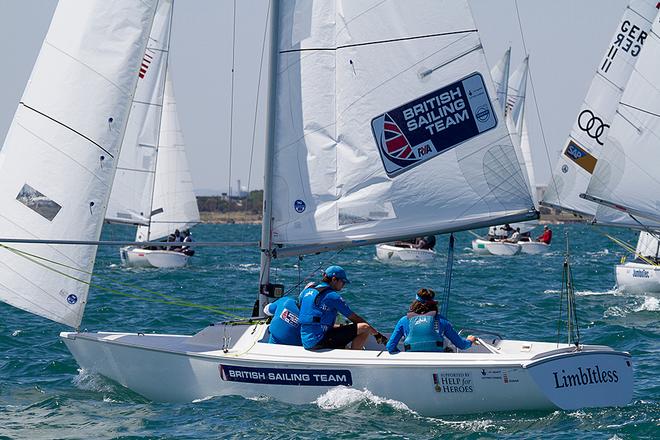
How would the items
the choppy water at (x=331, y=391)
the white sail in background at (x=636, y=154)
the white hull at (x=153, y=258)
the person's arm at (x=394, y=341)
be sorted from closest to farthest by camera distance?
the choppy water at (x=331, y=391) → the person's arm at (x=394, y=341) → the white sail in background at (x=636, y=154) → the white hull at (x=153, y=258)

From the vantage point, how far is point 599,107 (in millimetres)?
23375

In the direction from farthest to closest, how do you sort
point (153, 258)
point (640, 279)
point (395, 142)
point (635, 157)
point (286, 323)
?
1. point (153, 258)
2. point (640, 279)
3. point (635, 157)
4. point (395, 142)
5. point (286, 323)

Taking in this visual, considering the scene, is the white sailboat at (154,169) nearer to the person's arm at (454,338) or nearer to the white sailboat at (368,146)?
the white sailboat at (368,146)

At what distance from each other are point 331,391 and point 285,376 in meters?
0.51

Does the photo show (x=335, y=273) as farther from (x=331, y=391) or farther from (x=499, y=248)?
(x=499, y=248)

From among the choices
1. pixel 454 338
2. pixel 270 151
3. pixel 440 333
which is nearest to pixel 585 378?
pixel 454 338

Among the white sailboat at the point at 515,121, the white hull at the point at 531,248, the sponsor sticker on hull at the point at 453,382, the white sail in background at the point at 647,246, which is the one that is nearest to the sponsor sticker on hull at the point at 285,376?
the sponsor sticker on hull at the point at 453,382

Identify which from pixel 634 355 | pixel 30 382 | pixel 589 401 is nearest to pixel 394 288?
pixel 634 355

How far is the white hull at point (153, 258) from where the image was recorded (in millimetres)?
34781

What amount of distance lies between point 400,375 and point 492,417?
945 millimetres

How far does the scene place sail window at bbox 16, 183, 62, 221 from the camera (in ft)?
39.3

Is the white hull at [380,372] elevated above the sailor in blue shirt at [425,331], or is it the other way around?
the sailor in blue shirt at [425,331]

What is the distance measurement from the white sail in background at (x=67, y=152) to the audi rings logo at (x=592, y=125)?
13.1 metres

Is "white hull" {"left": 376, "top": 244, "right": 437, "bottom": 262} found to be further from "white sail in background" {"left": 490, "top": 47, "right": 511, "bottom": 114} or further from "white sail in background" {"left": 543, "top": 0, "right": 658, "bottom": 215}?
"white sail in background" {"left": 543, "top": 0, "right": 658, "bottom": 215}
